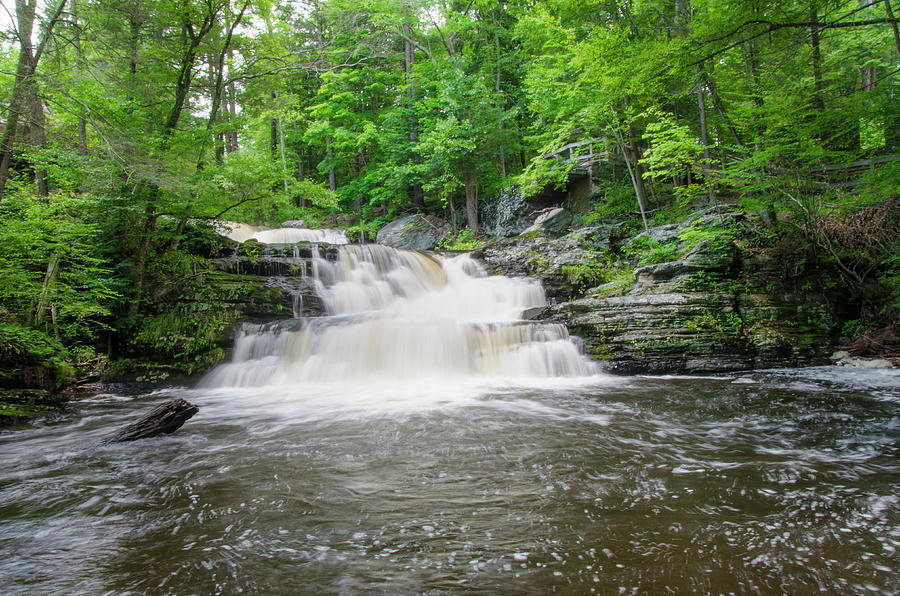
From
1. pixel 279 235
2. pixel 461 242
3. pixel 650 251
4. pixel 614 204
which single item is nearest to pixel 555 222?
pixel 614 204

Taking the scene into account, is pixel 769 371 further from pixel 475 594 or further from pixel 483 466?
pixel 475 594

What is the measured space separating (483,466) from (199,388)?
6.87 meters

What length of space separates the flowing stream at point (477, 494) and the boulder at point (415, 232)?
44.0 ft

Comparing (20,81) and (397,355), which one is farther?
(397,355)

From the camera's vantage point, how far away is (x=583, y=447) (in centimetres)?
376

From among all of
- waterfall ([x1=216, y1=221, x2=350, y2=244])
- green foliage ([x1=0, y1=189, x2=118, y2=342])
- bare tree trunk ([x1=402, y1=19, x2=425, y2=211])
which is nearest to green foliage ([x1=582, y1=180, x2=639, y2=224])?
bare tree trunk ([x1=402, y1=19, x2=425, y2=211])

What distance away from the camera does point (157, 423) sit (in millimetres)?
4348

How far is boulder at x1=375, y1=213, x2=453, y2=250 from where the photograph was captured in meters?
19.2

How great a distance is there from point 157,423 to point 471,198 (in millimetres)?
16215

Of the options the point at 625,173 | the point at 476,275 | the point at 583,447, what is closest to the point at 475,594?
the point at 583,447

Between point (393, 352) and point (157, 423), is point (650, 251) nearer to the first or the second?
point (393, 352)

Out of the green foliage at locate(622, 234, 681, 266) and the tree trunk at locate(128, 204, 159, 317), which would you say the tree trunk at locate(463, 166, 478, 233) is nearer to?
the green foliage at locate(622, 234, 681, 266)

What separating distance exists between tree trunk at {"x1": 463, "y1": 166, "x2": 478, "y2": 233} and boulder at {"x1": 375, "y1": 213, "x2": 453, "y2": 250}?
4.15 feet

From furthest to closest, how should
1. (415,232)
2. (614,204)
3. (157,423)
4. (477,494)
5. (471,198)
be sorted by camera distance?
(415,232) < (471,198) < (614,204) < (157,423) < (477,494)
